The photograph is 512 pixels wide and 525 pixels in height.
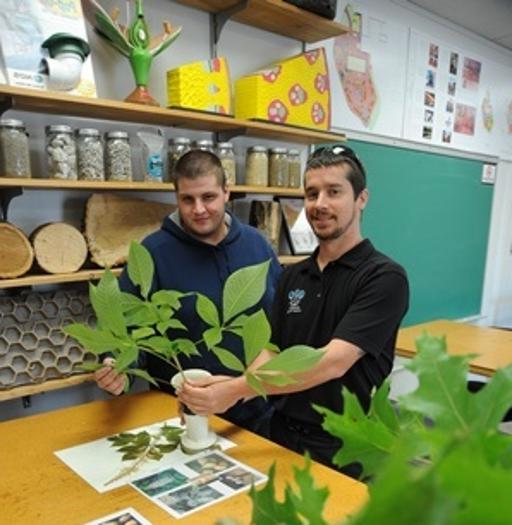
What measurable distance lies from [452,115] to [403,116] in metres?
0.63

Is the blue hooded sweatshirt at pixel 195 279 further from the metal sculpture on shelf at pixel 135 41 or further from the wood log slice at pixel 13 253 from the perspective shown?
the metal sculpture on shelf at pixel 135 41

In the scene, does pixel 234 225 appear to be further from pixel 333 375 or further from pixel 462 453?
pixel 462 453

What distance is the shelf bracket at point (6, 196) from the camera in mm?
1607

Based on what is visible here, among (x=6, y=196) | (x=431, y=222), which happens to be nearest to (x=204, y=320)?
(x=6, y=196)

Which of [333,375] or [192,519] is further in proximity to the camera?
[333,375]

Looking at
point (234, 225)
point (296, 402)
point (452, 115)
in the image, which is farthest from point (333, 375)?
point (452, 115)

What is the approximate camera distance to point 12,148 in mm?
1528

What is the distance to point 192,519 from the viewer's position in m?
0.89

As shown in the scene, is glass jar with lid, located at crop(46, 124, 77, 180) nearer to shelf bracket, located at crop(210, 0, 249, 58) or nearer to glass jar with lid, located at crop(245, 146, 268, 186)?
glass jar with lid, located at crop(245, 146, 268, 186)

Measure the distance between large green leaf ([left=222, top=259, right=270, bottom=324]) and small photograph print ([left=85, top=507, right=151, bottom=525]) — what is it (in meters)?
0.47

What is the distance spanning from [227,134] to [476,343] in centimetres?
176

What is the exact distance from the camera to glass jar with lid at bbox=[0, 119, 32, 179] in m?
1.52

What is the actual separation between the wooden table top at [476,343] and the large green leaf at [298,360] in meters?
1.49

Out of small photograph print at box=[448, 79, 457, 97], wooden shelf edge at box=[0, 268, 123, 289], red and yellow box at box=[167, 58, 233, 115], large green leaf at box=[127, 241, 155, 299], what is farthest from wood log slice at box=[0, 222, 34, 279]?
small photograph print at box=[448, 79, 457, 97]
